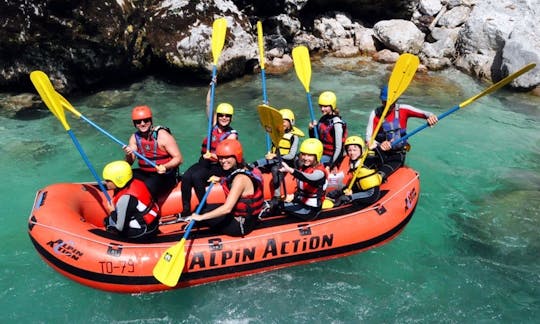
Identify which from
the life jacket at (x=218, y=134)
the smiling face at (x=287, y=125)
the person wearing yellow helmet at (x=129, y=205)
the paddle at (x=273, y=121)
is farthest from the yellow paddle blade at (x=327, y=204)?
the person wearing yellow helmet at (x=129, y=205)

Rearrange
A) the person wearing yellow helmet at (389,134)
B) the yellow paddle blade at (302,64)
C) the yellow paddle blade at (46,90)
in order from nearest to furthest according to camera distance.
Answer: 1. the yellow paddle blade at (46,90)
2. the person wearing yellow helmet at (389,134)
3. the yellow paddle blade at (302,64)

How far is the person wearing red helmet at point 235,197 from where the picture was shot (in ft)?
12.7

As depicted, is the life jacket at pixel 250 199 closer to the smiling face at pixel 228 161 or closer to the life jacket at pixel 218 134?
the smiling face at pixel 228 161

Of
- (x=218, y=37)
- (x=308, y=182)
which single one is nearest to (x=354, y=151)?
(x=308, y=182)

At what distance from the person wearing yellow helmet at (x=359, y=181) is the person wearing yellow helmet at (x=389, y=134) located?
0.40m

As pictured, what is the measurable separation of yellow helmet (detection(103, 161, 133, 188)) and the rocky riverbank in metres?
5.87

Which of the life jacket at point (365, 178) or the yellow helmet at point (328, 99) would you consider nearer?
the life jacket at point (365, 178)

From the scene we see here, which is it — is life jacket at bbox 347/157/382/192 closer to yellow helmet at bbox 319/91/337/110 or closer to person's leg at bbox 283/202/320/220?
person's leg at bbox 283/202/320/220

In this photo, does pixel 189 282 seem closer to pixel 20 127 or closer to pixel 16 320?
pixel 16 320

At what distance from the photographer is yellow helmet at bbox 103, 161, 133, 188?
12.6 ft

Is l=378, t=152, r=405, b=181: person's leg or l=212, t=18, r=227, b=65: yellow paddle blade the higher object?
l=212, t=18, r=227, b=65: yellow paddle blade

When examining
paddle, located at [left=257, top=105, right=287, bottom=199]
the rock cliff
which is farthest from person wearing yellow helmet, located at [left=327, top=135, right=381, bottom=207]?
the rock cliff

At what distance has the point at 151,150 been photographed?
4742 mm

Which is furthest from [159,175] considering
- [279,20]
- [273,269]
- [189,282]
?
[279,20]
